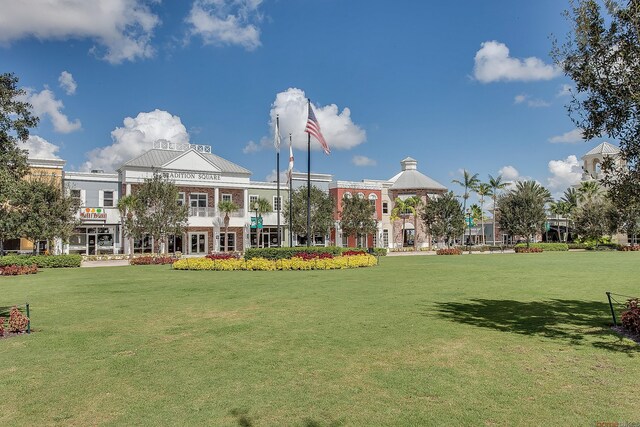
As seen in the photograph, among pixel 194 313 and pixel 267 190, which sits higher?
pixel 267 190

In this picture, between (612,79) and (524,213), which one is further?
(524,213)

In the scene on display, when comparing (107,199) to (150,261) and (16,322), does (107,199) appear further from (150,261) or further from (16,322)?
(16,322)

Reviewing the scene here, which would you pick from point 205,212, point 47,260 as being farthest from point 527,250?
point 47,260

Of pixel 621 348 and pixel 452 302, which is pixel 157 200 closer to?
pixel 452 302

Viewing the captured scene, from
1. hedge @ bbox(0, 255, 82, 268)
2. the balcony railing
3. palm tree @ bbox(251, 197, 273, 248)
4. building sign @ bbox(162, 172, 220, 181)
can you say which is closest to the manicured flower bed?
hedge @ bbox(0, 255, 82, 268)

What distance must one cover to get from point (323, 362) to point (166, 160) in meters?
47.9

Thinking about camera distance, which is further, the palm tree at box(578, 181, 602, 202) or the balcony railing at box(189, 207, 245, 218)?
the palm tree at box(578, 181, 602, 202)

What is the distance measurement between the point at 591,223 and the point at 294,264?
169 feet

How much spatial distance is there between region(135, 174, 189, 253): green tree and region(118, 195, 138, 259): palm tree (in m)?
0.73

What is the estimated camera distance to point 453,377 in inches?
288

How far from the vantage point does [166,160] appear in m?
52.1

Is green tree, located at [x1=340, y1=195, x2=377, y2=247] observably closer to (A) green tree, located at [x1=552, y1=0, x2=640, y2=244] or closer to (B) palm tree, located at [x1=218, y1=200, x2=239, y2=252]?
(B) palm tree, located at [x1=218, y1=200, x2=239, y2=252]

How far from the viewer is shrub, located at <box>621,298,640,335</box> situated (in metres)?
9.72

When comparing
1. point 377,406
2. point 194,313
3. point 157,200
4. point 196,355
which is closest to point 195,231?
point 157,200
